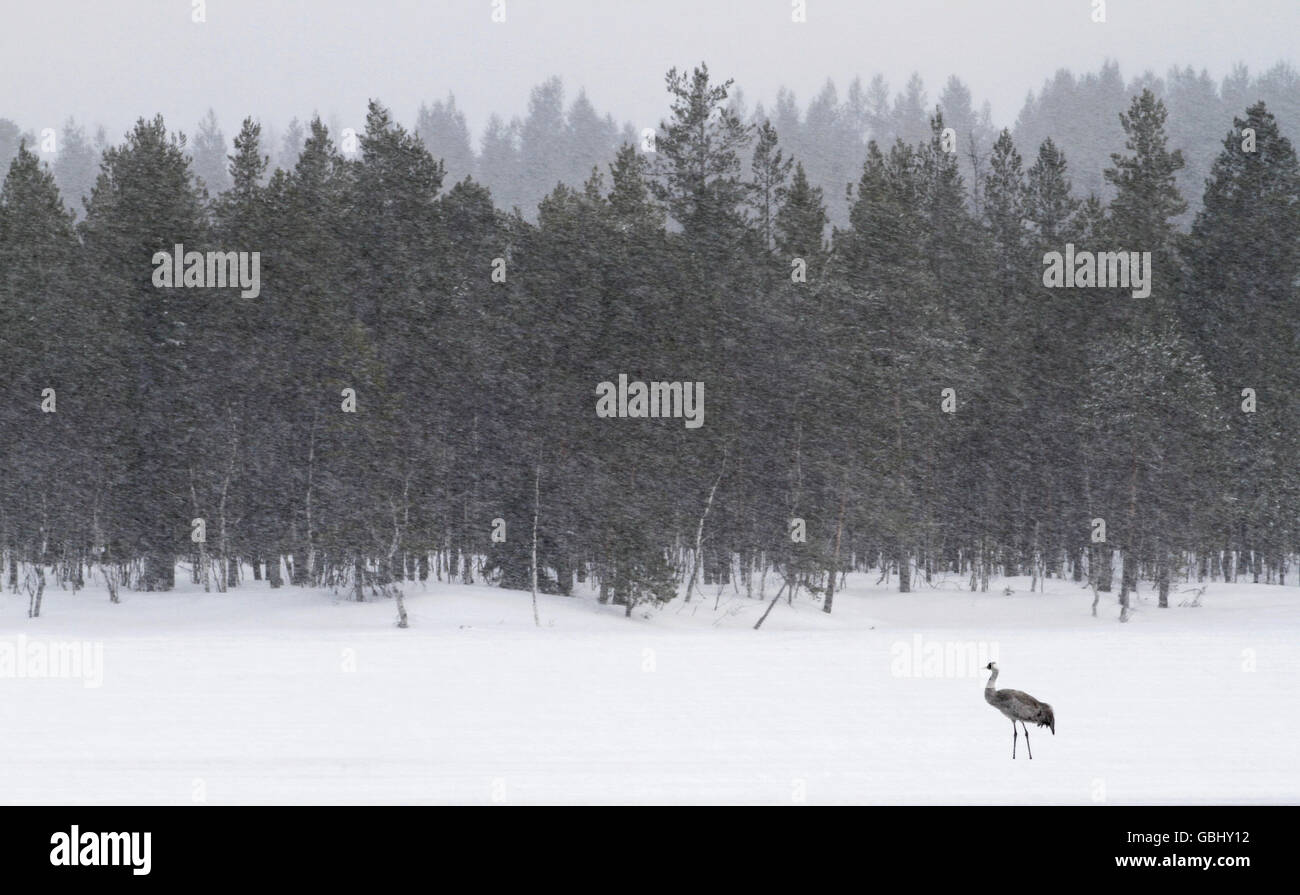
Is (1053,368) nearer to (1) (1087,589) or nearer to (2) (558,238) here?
(1) (1087,589)

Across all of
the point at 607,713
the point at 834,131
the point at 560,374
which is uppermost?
the point at 834,131

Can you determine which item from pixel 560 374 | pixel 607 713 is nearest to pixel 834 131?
pixel 560 374

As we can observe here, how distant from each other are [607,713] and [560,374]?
54.9ft

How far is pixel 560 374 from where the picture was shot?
32.9 metres

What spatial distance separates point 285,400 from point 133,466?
15.6ft

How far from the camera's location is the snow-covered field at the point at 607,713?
12.5 m

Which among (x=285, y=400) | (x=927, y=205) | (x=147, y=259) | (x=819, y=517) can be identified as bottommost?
(x=819, y=517)

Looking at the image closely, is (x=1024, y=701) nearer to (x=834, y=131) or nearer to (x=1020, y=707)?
(x=1020, y=707)

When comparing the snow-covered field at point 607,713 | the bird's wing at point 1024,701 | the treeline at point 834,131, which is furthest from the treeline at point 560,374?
the treeline at point 834,131

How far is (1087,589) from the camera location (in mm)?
45750

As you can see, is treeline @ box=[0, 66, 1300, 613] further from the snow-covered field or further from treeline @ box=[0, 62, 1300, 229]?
treeline @ box=[0, 62, 1300, 229]

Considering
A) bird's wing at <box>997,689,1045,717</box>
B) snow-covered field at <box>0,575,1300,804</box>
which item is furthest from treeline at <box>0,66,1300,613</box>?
bird's wing at <box>997,689,1045,717</box>

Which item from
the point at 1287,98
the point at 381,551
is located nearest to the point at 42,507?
the point at 381,551

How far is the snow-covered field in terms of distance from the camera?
12461 mm
